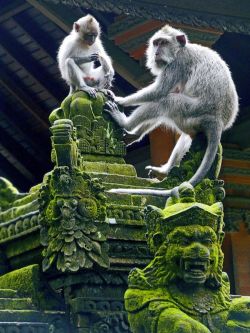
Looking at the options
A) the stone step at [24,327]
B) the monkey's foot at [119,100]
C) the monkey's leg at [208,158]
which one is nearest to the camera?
the stone step at [24,327]

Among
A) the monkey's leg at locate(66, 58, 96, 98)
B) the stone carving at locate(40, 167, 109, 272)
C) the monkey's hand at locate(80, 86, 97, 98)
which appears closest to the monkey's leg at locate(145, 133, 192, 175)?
the monkey's leg at locate(66, 58, 96, 98)

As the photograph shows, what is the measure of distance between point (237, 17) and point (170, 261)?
34.9 feet

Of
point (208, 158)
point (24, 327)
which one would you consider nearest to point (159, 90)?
point (208, 158)

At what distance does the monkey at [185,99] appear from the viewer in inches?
408

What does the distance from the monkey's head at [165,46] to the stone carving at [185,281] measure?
4019 mm

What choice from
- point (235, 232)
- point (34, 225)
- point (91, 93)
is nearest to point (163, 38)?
point (91, 93)

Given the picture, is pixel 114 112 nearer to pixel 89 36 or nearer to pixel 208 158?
pixel 208 158

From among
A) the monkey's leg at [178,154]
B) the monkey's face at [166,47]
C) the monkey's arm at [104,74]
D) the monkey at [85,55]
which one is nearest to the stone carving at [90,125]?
the monkey's leg at [178,154]

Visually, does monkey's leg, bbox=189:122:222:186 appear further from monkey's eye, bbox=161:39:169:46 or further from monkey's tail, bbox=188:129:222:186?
monkey's eye, bbox=161:39:169:46

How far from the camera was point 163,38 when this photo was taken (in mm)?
11469

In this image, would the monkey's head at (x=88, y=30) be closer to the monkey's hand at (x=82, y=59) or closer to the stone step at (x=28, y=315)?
the monkey's hand at (x=82, y=59)

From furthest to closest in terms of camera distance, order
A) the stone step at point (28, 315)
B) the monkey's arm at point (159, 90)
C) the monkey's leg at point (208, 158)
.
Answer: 1. the monkey's arm at point (159, 90)
2. the monkey's leg at point (208, 158)
3. the stone step at point (28, 315)

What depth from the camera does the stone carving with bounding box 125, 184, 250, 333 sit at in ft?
23.7

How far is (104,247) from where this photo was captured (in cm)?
802
